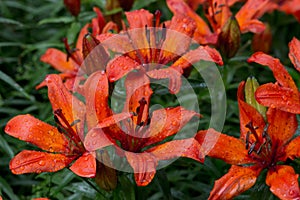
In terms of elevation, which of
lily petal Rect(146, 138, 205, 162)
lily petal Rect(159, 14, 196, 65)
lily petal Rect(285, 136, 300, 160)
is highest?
lily petal Rect(159, 14, 196, 65)

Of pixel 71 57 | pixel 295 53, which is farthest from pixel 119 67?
pixel 295 53

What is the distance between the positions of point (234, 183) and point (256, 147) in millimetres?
120

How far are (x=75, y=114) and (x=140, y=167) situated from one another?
0.24 m

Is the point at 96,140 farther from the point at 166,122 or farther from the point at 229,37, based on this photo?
the point at 229,37

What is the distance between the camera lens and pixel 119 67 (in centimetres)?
127

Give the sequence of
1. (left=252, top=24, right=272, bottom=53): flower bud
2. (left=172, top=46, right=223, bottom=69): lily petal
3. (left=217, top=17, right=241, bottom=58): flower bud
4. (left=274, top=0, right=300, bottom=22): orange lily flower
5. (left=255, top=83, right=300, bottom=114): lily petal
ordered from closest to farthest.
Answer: (left=255, top=83, right=300, bottom=114): lily petal
(left=172, top=46, right=223, bottom=69): lily petal
(left=217, top=17, right=241, bottom=58): flower bud
(left=252, top=24, right=272, bottom=53): flower bud
(left=274, top=0, right=300, bottom=22): orange lily flower

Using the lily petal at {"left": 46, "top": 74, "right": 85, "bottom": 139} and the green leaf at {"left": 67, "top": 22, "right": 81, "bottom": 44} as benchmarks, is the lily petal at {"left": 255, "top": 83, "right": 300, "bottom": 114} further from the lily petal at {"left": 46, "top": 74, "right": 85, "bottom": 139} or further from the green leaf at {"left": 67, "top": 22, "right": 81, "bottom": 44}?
the green leaf at {"left": 67, "top": 22, "right": 81, "bottom": 44}

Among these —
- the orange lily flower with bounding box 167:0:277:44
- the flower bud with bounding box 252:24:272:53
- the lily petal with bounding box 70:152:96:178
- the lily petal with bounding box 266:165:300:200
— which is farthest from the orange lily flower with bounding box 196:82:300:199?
the flower bud with bounding box 252:24:272:53

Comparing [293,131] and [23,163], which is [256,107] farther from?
[23,163]

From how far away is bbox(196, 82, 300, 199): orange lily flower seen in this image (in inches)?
46.4

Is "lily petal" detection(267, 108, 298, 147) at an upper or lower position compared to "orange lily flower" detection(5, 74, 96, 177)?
lower

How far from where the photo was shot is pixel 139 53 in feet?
4.49

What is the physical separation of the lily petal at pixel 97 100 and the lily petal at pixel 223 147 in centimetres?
20

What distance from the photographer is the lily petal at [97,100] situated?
3.97 feet
